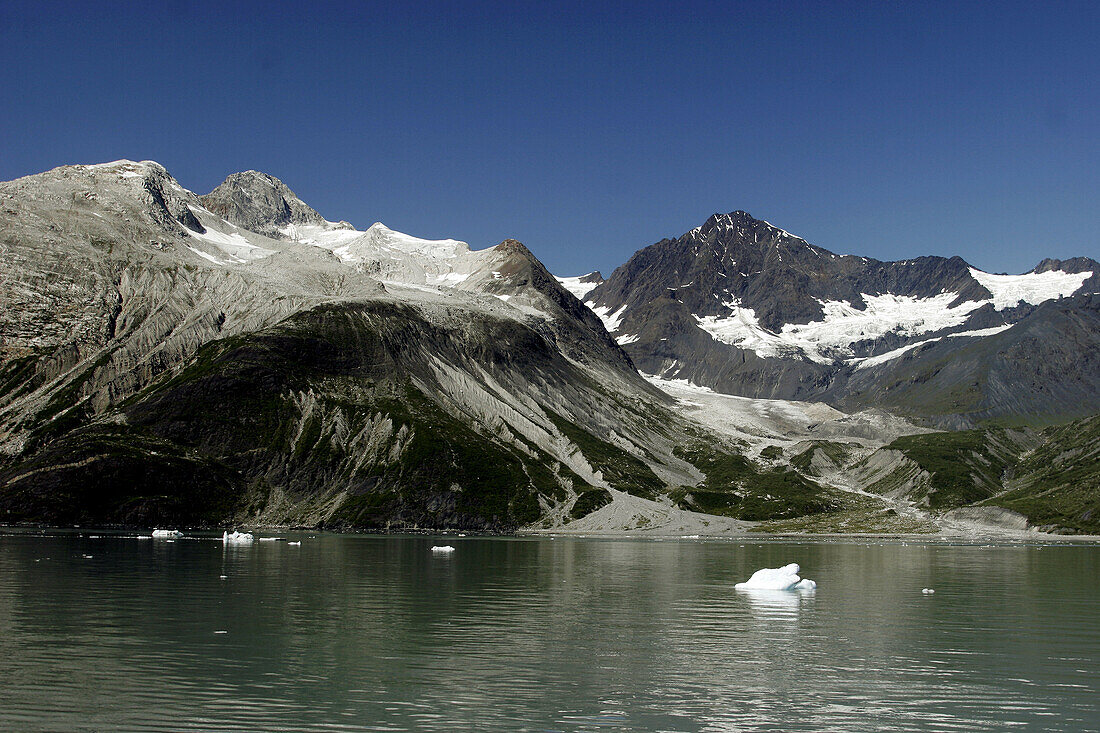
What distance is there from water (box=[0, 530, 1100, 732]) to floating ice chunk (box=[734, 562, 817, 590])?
2408 millimetres

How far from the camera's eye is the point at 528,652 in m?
57.1

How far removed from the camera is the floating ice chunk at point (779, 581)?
95625mm

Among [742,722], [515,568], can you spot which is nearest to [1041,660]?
[742,722]

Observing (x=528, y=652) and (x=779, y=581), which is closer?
(x=528, y=652)

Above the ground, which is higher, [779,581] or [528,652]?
[528,652]

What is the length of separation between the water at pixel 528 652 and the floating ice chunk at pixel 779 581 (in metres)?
2.41

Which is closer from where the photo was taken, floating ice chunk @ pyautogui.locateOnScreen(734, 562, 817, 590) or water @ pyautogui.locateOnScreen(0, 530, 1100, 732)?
water @ pyautogui.locateOnScreen(0, 530, 1100, 732)

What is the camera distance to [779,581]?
96.1 m

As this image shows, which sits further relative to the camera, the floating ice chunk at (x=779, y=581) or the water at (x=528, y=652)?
the floating ice chunk at (x=779, y=581)

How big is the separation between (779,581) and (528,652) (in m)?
46.2

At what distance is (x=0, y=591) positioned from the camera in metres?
82.8

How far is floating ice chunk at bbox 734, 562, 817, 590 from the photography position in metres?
95.6

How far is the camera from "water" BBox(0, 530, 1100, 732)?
4125 cm

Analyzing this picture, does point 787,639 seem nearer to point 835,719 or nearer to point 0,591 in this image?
point 835,719
